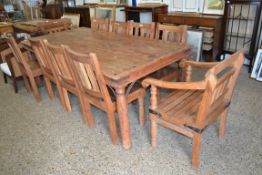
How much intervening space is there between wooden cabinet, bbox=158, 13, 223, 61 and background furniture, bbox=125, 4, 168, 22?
0.14 meters

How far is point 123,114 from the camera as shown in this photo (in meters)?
1.72

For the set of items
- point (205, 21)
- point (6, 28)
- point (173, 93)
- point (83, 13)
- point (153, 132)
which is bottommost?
point (153, 132)

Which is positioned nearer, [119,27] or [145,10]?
[119,27]

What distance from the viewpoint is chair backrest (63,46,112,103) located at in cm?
153

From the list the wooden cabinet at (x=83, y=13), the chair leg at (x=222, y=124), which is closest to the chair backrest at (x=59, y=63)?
the chair leg at (x=222, y=124)

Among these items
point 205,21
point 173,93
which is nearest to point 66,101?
point 173,93

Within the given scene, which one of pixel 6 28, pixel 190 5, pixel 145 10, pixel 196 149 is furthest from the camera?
pixel 6 28

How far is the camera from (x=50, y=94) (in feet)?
8.98

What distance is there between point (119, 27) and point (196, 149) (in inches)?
79.6

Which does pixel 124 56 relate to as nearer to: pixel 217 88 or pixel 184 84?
pixel 184 84

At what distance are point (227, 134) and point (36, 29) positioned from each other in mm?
3692

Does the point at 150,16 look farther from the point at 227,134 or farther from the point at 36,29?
the point at 227,134

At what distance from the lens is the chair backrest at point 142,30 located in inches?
103

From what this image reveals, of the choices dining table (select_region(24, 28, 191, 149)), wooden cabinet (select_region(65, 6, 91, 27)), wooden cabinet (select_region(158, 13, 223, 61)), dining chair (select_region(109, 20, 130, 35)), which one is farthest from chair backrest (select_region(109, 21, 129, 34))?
wooden cabinet (select_region(65, 6, 91, 27))
